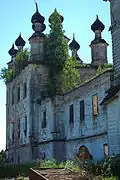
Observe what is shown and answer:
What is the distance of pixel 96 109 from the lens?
24906 mm

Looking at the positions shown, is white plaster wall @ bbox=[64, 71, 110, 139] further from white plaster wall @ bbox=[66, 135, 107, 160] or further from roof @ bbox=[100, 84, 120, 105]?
roof @ bbox=[100, 84, 120, 105]

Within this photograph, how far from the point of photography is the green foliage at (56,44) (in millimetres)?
34906

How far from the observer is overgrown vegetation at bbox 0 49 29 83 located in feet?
124

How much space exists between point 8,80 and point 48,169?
86.2 ft

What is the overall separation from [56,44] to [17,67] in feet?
18.8

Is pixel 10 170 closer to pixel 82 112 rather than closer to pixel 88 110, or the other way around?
pixel 82 112

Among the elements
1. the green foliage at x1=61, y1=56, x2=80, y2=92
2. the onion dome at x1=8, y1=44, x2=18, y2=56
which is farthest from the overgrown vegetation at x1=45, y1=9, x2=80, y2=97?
the onion dome at x1=8, y1=44, x2=18, y2=56

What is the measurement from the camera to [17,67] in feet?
127

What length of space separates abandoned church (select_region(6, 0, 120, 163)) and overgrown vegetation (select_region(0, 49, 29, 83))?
1.67ft

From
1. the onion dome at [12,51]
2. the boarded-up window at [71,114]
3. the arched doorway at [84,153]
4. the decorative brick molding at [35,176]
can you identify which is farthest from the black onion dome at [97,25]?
the decorative brick molding at [35,176]

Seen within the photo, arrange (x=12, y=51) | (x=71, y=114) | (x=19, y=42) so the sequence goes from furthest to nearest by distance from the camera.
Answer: (x=12, y=51), (x=19, y=42), (x=71, y=114)

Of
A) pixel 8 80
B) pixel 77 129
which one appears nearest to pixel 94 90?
pixel 77 129

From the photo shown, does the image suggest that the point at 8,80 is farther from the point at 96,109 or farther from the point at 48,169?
the point at 48,169

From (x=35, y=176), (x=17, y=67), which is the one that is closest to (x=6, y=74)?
(x=17, y=67)
